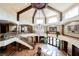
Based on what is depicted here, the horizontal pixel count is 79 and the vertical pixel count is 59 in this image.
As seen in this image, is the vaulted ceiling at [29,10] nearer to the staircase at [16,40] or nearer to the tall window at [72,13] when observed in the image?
the tall window at [72,13]

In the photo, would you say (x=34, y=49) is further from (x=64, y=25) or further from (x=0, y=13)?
(x=0, y=13)

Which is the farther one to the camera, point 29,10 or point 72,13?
point 29,10

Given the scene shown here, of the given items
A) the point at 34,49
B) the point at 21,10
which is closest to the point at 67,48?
the point at 34,49

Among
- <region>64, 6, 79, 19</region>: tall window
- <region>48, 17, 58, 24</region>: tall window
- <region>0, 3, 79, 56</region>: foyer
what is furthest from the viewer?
<region>48, 17, 58, 24</region>: tall window

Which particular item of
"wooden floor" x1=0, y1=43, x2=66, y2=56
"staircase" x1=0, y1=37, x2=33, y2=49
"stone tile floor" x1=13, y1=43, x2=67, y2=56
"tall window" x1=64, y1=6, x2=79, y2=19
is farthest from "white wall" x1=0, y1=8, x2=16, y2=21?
"tall window" x1=64, y1=6, x2=79, y2=19

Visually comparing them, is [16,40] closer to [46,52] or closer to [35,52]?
[35,52]

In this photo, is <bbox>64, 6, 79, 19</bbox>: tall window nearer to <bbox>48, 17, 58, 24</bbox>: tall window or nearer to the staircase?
<bbox>48, 17, 58, 24</bbox>: tall window

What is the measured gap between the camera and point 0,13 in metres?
2.27

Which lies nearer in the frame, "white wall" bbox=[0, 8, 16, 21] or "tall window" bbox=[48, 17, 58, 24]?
"white wall" bbox=[0, 8, 16, 21]

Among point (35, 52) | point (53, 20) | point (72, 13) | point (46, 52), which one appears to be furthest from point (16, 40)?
point (72, 13)

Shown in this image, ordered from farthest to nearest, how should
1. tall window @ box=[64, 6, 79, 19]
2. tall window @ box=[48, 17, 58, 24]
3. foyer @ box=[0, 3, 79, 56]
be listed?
tall window @ box=[48, 17, 58, 24] → foyer @ box=[0, 3, 79, 56] → tall window @ box=[64, 6, 79, 19]

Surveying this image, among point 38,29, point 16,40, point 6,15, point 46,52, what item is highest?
point 6,15

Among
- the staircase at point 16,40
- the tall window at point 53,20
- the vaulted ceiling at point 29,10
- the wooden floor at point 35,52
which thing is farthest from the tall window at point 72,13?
the staircase at point 16,40

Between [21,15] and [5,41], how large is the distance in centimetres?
71
